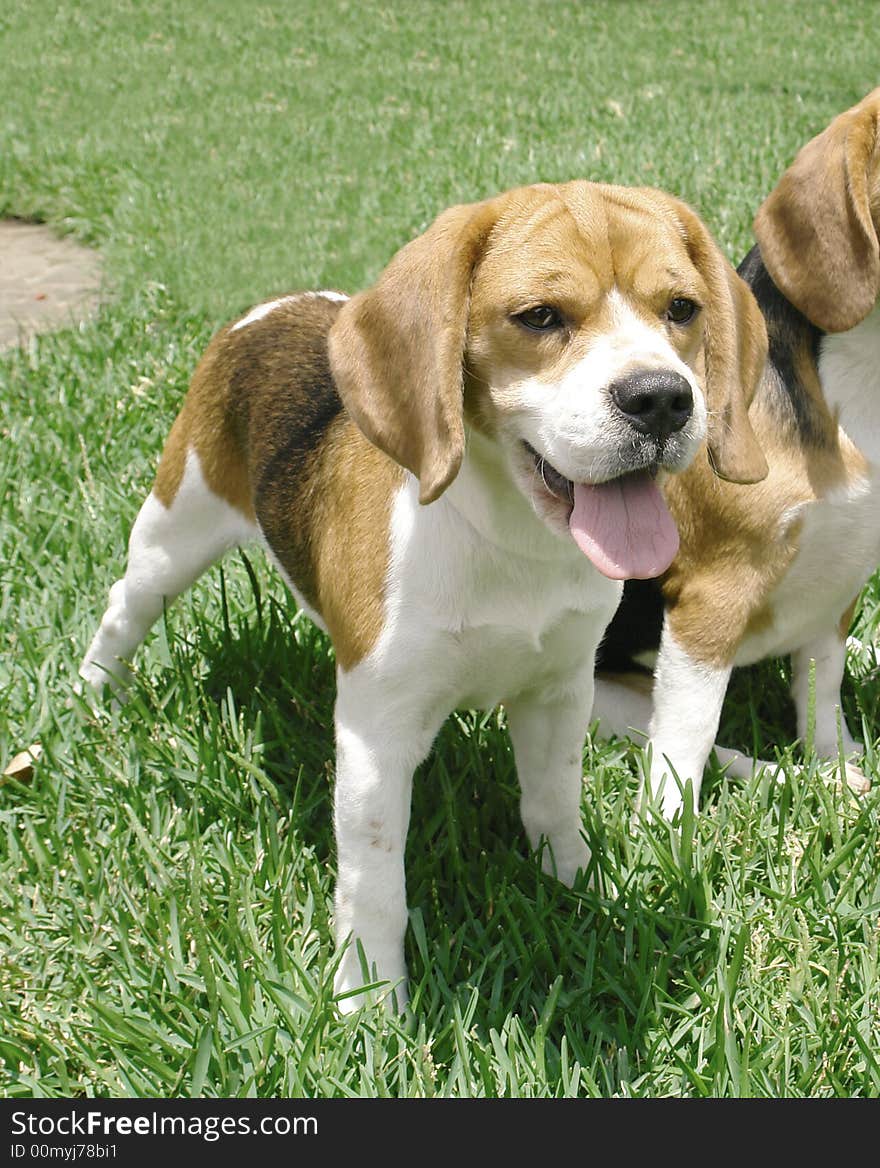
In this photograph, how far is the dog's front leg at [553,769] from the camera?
3289 mm

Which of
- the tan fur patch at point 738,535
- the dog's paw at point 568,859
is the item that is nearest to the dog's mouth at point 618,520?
the tan fur patch at point 738,535

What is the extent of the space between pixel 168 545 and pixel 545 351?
1743 mm

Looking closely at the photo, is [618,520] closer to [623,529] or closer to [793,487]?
[623,529]

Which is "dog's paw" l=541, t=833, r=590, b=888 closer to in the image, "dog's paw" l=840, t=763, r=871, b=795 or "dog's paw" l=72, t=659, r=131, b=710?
"dog's paw" l=840, t=763, r=871, b=795

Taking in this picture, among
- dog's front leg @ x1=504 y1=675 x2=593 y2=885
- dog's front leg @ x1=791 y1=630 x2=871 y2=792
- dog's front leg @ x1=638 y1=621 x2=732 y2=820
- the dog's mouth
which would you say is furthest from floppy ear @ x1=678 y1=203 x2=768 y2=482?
dog's front leg @ x1=791 y1=630 x2=871 y2=792

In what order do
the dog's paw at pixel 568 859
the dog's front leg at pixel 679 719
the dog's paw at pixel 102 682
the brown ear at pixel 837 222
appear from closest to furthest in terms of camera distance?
the brown ear at pixel 837 222, the dog's paw at pixel 568 859, the dog's front leg at pixel 679 719, the dog's paw at pixel 102 682

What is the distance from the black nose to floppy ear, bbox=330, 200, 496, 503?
0.32 meters

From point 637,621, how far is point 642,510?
53.9 inches

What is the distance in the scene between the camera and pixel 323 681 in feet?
14.2

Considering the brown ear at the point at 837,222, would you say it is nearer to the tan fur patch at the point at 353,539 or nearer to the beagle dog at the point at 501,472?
the beagle dog at the point at 501,472

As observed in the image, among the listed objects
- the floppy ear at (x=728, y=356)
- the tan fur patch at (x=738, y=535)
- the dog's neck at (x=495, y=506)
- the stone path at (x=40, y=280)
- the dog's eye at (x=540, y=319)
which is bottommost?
the stone path at (x=40, y=280)

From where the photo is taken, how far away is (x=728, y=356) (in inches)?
113

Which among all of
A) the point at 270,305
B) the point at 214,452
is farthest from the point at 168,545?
the point at 270,305

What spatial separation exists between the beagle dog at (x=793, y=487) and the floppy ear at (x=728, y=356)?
0.41 metres
